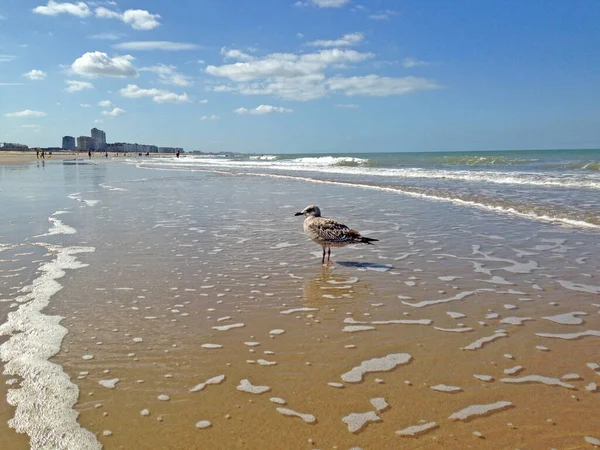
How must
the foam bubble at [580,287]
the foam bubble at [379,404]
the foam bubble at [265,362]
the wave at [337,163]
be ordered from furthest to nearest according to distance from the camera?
the wave at [337,163], the foam bubble at [580,287], the foam bubble at [265,362], the foam bubble at [379,404]

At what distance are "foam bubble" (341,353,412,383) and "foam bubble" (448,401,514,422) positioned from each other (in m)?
0.71

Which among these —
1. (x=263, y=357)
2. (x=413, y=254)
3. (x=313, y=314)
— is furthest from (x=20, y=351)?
(x=413, y=254)

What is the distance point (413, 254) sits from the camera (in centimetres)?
777

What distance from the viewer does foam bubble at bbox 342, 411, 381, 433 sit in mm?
2914

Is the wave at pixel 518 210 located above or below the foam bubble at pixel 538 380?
above

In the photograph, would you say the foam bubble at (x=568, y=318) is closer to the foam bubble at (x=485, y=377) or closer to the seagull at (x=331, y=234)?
the foam bubble at (x=485, y=377)

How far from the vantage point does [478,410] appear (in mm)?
3102

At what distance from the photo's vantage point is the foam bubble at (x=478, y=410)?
9.93 ft

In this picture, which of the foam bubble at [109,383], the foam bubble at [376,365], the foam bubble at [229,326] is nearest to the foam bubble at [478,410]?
the foam bubble at [376,365]

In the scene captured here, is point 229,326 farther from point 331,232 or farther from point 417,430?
point 331,232

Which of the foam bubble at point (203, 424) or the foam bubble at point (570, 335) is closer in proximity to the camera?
the foam bubble at point (203, 424)

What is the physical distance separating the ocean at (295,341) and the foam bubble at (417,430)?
0.01 meters

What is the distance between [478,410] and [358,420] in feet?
2.70

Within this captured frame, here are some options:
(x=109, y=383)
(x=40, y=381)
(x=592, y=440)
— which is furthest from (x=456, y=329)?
(x=40, y=381)
